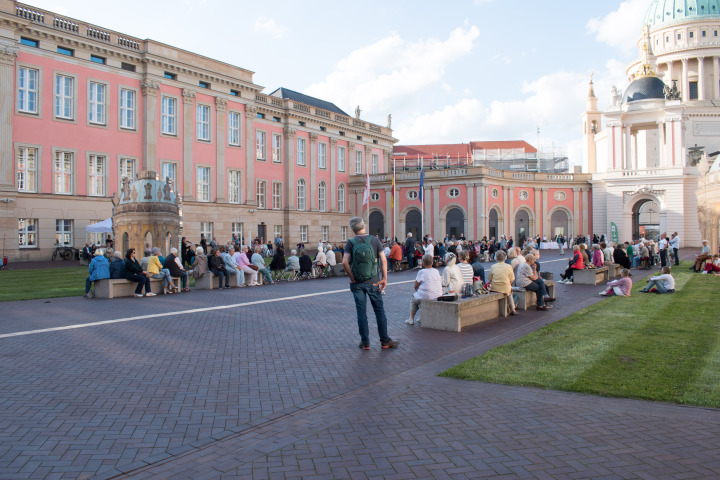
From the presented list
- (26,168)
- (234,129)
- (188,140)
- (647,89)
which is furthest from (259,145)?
(647,89)

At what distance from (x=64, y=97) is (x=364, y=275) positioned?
32.0 metres

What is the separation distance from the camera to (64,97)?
33.2 meters

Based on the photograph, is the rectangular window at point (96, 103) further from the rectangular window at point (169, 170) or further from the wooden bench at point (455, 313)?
the wooden bench at point (455, 313)

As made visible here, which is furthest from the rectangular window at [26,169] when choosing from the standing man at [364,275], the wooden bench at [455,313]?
the standing man at [364,275]

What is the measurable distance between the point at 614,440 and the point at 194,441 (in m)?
3.97

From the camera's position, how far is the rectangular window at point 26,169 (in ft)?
103

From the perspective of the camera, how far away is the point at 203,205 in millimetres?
41406

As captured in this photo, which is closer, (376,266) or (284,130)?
(376,266)

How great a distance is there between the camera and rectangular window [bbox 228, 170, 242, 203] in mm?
44719

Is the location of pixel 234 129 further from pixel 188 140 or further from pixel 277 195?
pixel 277 195

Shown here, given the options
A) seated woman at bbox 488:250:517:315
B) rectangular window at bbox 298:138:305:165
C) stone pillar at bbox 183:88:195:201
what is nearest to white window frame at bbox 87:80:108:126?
stone pillar at bbox 183:88:195:201

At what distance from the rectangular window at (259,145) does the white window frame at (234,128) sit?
3.10 metres

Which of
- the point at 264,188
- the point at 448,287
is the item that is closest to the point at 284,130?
the point at 264,188

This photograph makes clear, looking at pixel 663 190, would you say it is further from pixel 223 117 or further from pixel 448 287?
pixel 448 287
